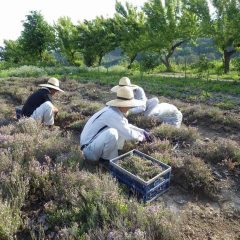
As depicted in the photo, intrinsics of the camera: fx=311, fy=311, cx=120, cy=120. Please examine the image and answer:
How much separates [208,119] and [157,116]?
178cm

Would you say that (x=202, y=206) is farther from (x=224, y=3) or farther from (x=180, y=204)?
(x=224, y=3)

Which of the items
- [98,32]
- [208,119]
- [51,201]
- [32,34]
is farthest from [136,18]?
[51,201]

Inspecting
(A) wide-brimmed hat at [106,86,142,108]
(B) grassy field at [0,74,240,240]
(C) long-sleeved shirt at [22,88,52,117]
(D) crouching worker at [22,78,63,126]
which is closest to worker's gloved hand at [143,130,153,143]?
(B) grassy field at [0,74,240,240]

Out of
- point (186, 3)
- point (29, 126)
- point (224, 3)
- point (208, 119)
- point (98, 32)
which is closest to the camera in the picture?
point (29, 126)

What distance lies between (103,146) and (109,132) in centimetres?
24

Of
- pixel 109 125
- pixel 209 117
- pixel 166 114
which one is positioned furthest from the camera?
pixel 209 117

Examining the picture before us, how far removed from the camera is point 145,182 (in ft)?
12.0

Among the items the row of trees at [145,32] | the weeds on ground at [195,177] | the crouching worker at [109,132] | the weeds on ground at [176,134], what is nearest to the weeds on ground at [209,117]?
the weeds on ground at [176,134]

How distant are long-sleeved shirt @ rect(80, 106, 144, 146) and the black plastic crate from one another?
632mm

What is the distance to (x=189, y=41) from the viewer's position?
31.3m

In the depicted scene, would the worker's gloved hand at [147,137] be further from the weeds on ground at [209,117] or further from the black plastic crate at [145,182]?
the weeds on ground at [209,117]

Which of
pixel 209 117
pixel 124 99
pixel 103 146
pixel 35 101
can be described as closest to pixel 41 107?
pixel 35 101

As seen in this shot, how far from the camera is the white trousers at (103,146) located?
15.2ft

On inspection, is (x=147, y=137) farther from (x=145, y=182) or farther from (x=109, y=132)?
(x=145, y=182)
